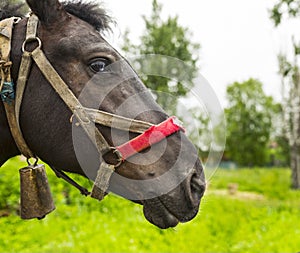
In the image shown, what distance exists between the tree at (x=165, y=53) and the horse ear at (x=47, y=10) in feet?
3.74

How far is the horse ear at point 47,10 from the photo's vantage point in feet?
6.69

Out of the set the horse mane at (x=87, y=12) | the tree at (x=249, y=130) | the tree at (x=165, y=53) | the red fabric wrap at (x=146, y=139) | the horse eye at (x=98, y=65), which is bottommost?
the tree at (x=249, y=130)

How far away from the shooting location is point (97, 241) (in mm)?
6617

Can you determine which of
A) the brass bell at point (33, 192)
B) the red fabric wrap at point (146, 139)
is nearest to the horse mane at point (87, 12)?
the red fabric wrap at point (146, 139)

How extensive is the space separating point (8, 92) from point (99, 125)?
0.44 meters

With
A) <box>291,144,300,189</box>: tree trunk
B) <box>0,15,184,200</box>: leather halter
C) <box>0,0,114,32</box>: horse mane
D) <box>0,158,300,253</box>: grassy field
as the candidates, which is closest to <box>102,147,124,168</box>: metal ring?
<box>0,15,184,200</box>: leather halter

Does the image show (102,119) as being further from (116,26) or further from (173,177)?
(116,26)

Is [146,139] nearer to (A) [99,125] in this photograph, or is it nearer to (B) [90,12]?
(A) [99,125]

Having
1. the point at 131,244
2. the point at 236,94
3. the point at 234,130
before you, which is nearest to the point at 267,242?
the point at 131,244

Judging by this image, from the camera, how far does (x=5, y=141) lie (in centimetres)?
216

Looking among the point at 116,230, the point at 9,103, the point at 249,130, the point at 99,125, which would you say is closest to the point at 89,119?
the point at 99,125

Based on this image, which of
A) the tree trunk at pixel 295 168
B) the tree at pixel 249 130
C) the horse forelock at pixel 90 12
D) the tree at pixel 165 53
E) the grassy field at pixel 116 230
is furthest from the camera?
the tree at pixel 249 130

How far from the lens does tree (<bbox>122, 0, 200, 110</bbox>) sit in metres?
3.48

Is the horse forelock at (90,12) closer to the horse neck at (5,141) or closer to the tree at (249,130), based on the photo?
the horse neck at (5,141)
